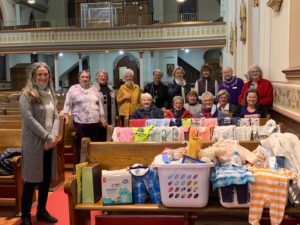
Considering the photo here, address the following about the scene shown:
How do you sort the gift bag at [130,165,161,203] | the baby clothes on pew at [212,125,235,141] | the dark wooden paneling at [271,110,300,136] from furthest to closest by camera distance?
the baby clothes on pew at [212,125,235,141] < the dark wooden paneling at [271,110,300,136] < the gift bag at [130,165,161,203]

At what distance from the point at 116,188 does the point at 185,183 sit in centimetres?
53

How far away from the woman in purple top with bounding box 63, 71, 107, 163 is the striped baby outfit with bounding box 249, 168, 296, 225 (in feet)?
10.5

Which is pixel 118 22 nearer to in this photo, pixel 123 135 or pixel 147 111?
pixel 147 111

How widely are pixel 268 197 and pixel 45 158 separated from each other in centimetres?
220

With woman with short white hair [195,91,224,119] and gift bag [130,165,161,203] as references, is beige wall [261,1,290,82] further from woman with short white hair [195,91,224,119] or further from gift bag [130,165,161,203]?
gift bag [130,165,161,203]

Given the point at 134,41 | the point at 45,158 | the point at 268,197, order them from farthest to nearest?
the point at 134,41
the point at 45,158
the point at 268,197

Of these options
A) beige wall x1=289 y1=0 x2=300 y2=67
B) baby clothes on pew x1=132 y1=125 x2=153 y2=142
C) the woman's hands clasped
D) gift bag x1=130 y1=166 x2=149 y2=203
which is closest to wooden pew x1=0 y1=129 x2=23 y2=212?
the woman's hands clasped

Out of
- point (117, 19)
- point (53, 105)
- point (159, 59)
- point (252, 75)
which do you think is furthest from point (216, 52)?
point (53, 105)

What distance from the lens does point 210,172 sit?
2.63 m

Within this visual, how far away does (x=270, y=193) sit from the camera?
8.13 feet

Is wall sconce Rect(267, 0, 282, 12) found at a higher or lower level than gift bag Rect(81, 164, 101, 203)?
higher

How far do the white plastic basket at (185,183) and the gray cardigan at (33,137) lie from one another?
1.51 m

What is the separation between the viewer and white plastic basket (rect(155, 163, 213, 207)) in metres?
2.54

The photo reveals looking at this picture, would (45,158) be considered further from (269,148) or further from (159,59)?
(159,59)
